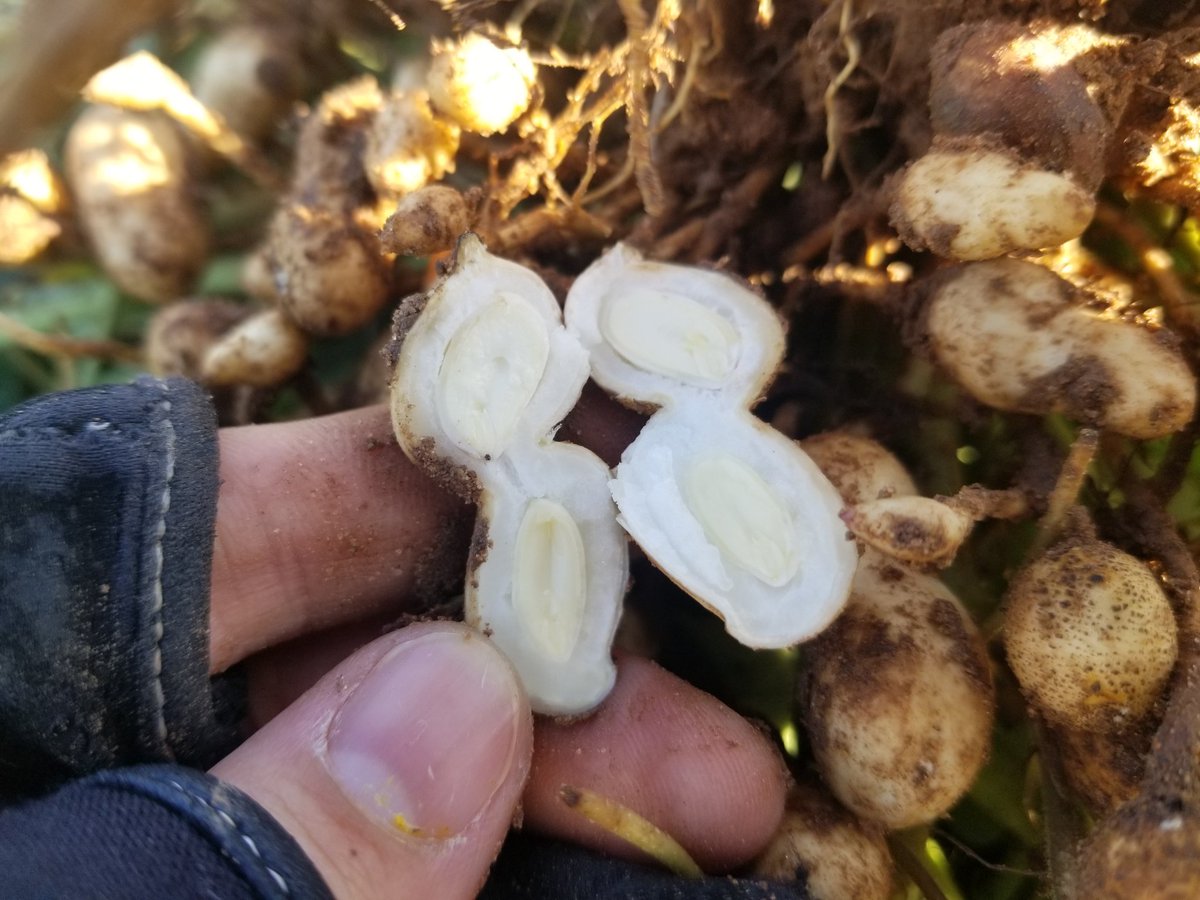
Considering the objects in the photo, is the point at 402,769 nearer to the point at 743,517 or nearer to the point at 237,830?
the point at 237,830

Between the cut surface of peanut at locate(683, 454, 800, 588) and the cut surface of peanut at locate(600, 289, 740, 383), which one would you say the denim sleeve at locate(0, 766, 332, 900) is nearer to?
the cut surface of peanut at locate(683, 454, 800, 588)

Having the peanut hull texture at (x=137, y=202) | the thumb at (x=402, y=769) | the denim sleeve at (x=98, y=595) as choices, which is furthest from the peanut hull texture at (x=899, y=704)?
the peanut hull texture at (x=137, y=202)

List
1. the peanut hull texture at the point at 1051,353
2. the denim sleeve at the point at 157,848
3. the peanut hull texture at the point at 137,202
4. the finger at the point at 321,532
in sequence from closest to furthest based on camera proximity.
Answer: the denim sleeve at the point at 157,848
the peanut hull texture at the point at 1051,353
the finger at the point at 321,532
the peanut hull texture at the point at 137,202

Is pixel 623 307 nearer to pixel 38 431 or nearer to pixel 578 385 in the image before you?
pixel 578 385

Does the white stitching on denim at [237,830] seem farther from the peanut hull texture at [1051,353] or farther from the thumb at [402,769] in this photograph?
the peanut hull texture at [1051,353]

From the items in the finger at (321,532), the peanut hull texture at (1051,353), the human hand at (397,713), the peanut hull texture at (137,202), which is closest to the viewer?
the human hand at (397,713)
